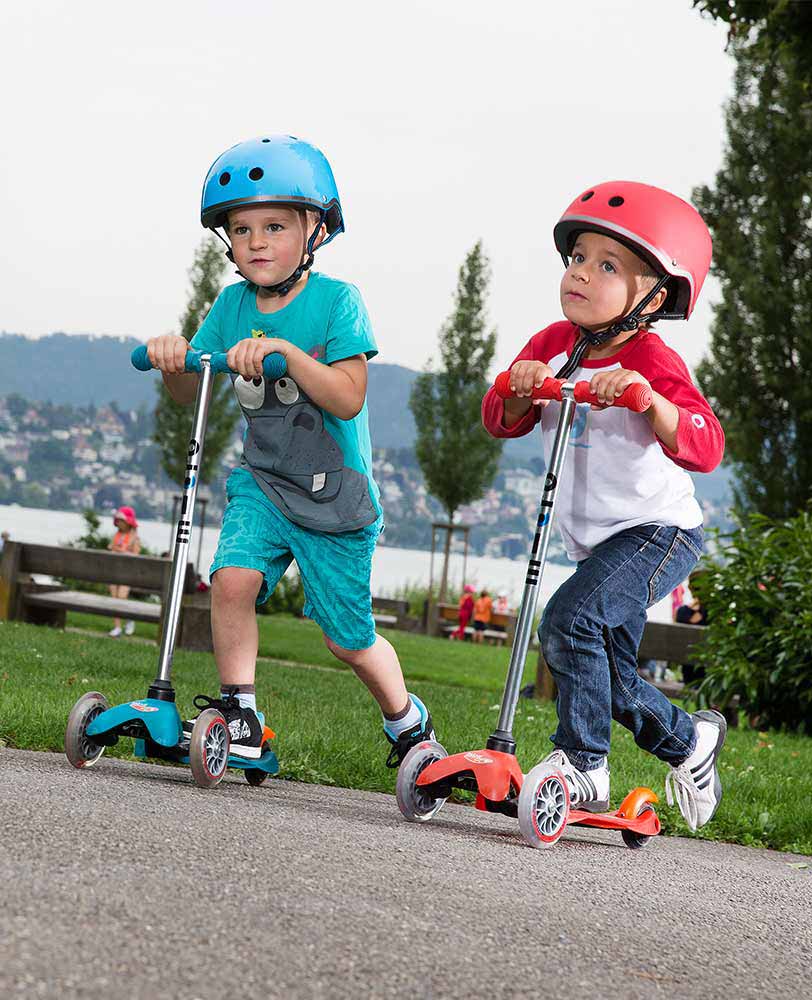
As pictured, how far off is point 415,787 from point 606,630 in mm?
788

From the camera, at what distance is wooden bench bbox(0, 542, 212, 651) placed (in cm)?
1234

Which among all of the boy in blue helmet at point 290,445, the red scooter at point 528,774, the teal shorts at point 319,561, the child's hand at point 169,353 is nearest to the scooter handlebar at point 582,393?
the red scooter at point 528,774

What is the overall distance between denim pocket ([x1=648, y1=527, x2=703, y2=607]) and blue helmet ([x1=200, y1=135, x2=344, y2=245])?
164 centimetres

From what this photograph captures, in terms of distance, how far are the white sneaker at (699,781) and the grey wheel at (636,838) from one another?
0.19 m

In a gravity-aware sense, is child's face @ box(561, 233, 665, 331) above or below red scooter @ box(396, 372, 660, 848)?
above

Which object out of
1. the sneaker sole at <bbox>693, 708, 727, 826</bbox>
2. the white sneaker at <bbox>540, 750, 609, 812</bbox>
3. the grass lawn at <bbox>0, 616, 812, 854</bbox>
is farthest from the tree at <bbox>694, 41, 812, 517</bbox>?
the white sneaker at <bbox>540, 750, 609, 812</bbox>

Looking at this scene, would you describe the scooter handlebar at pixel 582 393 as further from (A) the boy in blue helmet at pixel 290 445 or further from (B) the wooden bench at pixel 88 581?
(B) the wooden bench at pixel 88 581

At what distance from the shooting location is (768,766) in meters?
6.72

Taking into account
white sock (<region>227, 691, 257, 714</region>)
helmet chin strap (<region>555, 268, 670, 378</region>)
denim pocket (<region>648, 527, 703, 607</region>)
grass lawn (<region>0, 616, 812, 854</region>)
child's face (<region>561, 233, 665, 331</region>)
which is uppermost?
child's face (<region>561, 233, 665, 331</region>)

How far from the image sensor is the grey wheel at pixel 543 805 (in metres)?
3.69

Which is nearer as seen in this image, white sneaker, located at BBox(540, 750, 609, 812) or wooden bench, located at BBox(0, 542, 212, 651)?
white sneaker, located at BBox(540, 750, 609, 812)

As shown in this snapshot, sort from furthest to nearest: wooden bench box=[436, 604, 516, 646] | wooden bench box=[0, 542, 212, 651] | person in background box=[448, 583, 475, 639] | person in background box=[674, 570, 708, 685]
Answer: wooden bench box=[436, 604, 516, 646], person in background box=[448, 583, 475, 639], wooden bench box=[0, 542, 212, 651], person in background box=[674, 570, 708, 685]

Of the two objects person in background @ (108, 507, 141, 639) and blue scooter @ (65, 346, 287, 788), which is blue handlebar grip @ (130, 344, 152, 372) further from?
person in background @ (108, 507, 141, 639)

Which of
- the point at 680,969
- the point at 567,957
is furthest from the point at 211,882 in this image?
the point at 680,969
